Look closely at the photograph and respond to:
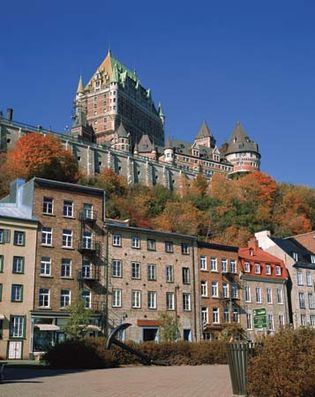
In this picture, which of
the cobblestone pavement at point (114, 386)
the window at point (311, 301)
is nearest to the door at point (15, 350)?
the cobblestone pavement at point (114, 386)

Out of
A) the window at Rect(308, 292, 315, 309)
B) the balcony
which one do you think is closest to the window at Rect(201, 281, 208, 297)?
the balcony

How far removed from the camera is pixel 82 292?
43.7 metres

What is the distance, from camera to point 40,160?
85.6 m

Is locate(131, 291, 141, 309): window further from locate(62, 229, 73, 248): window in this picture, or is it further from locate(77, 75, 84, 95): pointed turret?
locate(77, 75, 84, 95): pointed turret

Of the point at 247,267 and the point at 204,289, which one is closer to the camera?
the point at 204,289

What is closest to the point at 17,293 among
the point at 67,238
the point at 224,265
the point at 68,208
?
the point at 67,238

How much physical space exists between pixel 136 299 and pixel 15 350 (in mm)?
11621

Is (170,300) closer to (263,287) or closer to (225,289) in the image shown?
(225,289)

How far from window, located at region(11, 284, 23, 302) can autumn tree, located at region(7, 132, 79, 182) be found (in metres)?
41.7

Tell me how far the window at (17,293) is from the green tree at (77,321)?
160 inches

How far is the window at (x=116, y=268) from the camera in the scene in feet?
151

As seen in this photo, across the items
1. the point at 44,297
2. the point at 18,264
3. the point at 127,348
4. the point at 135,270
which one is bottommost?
the point at 127,348

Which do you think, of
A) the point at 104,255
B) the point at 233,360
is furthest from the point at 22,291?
the point at 233,360

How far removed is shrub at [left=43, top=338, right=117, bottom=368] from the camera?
27609mm
